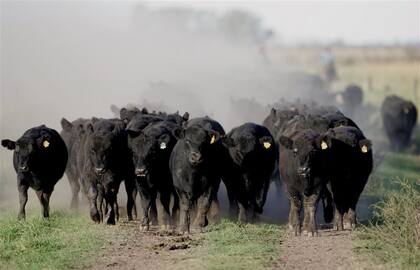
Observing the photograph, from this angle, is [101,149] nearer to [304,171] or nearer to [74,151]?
[74,151]

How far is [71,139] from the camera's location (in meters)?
19.8

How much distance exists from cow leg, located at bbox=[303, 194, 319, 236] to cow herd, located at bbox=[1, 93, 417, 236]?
0.02 m

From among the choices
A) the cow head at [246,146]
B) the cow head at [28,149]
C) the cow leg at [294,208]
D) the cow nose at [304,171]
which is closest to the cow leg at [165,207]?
the cow head at [246,146]

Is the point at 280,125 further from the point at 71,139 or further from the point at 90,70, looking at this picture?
the point at 90,70


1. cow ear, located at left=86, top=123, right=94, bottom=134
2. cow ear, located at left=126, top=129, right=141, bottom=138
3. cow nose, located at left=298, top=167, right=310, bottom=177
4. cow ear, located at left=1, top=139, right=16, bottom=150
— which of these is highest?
cow ear, located at left=86, top=123, right=94, bottom=134

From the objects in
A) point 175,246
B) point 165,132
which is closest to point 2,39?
point 165,132

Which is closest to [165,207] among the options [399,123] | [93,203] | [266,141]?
[93,203]

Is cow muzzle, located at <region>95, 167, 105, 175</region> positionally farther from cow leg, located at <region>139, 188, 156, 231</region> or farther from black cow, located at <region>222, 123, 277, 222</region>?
black cow, located at <region>222, 123, 277, 222</region>

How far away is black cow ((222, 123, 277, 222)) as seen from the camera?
1706 centimetres

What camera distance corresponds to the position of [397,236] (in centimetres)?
1301

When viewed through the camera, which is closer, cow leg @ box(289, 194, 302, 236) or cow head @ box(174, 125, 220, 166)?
cow head @ box(174, 125, 220, 166)

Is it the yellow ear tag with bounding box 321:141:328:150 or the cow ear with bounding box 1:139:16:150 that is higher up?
the cow ear with bounding box 1:139:16:150

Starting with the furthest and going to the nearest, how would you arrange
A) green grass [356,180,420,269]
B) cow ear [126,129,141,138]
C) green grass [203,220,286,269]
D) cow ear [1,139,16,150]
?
1. cow ear [1,139,16,150]
2. cow ear [126,129,141,138]
3. green grass [203,220,286,269]
4. green grass [356,180,420,269]

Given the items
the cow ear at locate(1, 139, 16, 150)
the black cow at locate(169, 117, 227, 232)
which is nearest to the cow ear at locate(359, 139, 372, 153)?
the black cow at locate(169, 117, 227, 232)
